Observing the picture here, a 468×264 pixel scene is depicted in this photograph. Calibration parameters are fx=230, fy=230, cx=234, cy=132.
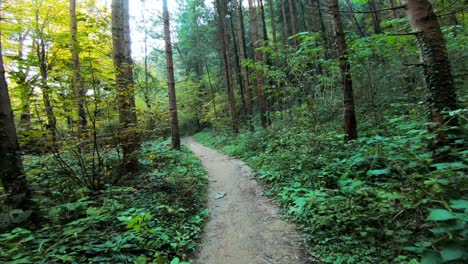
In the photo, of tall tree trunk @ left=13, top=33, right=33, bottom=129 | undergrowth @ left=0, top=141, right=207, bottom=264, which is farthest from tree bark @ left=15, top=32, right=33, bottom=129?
undergrowth @ left=0, top=141, right=207, bottom=264

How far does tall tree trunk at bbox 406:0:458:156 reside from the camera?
2.90m

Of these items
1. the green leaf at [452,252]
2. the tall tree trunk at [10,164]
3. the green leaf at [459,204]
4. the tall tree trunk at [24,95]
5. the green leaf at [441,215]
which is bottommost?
the green leaf at [452,252]

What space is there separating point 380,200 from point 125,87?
5.48 meters

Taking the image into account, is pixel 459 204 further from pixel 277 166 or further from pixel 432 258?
pixel 277 166

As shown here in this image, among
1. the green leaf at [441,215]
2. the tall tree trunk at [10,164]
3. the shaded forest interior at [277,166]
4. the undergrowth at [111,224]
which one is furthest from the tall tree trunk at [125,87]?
the green leaf at [441,215]

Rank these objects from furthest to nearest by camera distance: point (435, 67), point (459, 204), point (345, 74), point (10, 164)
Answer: point (345, 74) → point (10, 164) → point (435, 67) → point (459, 204)

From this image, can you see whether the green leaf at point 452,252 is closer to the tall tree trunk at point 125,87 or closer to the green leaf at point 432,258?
the green leaf at point 432,258

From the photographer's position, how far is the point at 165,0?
10.4m

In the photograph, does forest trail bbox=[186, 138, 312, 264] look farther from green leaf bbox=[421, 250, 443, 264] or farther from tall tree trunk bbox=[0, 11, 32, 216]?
tall tree trunk bbox=[0, 11, 32, 216]

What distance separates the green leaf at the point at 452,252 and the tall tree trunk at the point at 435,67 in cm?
155

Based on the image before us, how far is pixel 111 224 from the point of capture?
3572mm

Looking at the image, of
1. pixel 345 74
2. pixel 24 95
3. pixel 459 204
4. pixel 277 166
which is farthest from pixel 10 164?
pixel 345 74

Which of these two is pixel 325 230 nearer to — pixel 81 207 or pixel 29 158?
pixel 81 207

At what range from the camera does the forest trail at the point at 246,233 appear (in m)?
3.20
